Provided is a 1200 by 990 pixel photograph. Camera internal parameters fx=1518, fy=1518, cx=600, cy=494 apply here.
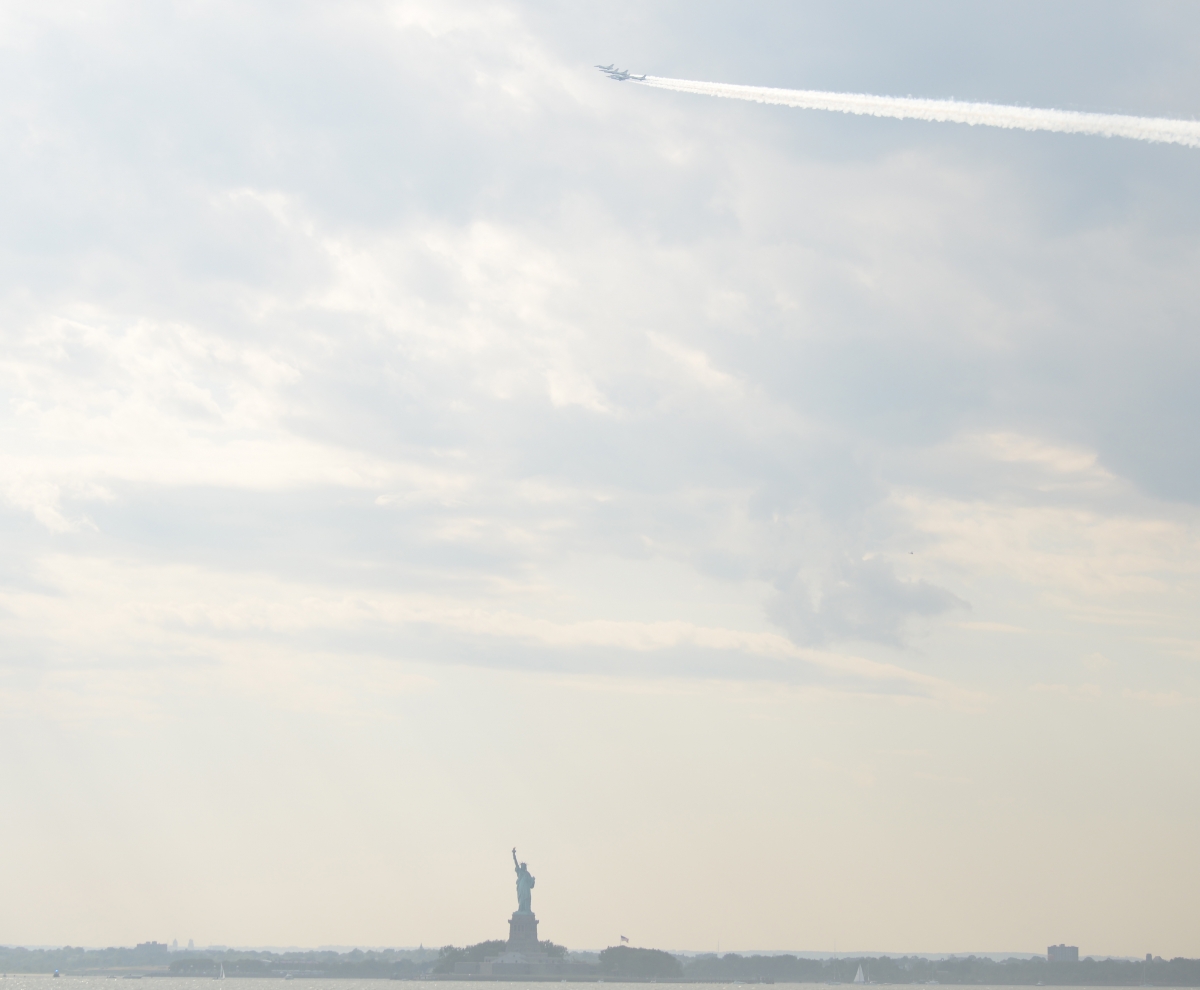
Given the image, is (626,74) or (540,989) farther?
(540,989)

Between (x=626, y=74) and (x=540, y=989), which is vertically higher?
(x=626, y=74)

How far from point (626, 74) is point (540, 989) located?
129269 mm

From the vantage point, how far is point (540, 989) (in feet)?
639

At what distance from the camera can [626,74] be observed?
105 metres
